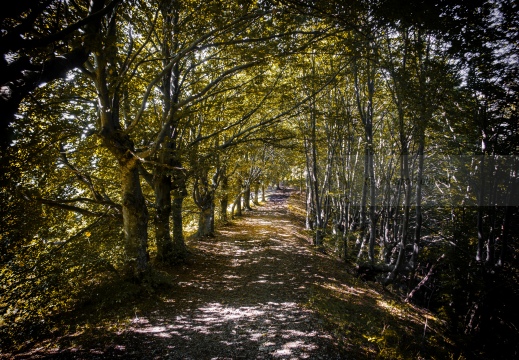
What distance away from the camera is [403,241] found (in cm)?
863

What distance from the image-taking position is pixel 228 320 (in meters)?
5.51

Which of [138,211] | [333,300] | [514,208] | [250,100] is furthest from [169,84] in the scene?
[514,208]

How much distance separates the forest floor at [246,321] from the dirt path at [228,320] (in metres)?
0.02

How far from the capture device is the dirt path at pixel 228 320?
14.1 feet

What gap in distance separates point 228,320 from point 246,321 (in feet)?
1.42

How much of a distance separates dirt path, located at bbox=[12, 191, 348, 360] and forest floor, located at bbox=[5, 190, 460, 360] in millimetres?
22

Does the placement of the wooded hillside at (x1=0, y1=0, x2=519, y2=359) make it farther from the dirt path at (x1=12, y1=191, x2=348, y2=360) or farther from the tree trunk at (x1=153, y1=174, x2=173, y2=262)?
the dirt path at (x1=12, y1=191, x2=348, y2=360)

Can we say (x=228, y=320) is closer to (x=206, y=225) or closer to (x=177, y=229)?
(x=177, y=229)

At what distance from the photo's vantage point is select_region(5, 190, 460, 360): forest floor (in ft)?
14.3

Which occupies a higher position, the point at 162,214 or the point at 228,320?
the point at 162,214

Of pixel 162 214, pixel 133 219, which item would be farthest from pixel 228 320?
pixel 162 214

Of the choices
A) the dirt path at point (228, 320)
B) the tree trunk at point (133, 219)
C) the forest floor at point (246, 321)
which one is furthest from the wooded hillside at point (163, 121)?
the dirt path at point (228, 320)

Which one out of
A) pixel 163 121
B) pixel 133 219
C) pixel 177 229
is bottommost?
pixel 177 229

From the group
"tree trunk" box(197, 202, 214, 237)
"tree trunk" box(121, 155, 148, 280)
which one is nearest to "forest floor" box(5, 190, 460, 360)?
"tree trunk" box(121, 155, 148, 280)
